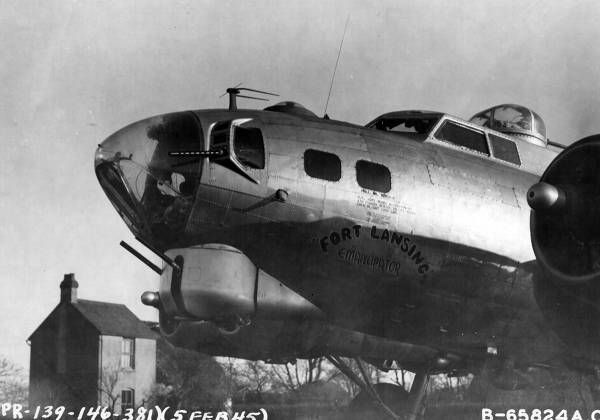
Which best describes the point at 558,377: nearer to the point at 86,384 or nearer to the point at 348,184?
the point at 348,184

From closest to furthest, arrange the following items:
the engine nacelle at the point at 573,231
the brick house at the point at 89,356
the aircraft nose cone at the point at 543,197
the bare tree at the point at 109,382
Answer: the aircraft nose cone at the point at 543,197, the engine nacelle at the point at 573,231, the bare tree at the point at 109,382, the brick house at the point at 89,356

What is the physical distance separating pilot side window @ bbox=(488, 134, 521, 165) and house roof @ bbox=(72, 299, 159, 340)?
32.3 metres

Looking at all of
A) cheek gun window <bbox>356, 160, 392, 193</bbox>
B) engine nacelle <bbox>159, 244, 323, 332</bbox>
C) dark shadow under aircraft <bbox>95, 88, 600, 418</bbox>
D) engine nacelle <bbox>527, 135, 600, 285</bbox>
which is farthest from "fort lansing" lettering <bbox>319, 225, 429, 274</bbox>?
engine nacelle <bbox>527, 135, 600, 285</bbox>

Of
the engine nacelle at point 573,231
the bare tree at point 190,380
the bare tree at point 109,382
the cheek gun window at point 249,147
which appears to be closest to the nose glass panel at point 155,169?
the cheek gun window at point 249,147

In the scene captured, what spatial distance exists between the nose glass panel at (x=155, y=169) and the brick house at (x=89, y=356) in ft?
97.8

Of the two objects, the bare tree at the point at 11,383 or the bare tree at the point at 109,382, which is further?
the bare tree at the point at 109,382

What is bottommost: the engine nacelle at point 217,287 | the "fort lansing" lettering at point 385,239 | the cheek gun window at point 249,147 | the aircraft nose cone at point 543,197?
the engine nacelle at point 217,287

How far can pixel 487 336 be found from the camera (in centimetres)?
1014

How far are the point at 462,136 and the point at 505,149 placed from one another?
0.74 meters

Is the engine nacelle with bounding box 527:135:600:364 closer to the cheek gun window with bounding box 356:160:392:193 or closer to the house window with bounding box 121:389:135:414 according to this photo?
the cheek gun window with bounding box 356:160:392:193

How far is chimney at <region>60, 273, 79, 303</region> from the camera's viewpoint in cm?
4322

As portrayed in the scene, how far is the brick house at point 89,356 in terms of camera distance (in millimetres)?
38625

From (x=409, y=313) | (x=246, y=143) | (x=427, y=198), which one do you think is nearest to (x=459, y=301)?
(x=409, y=313)

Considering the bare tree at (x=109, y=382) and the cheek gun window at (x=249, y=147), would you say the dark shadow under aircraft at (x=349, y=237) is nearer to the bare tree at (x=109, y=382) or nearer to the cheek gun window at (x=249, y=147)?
the cheek gun window at (x=249, y=147)
